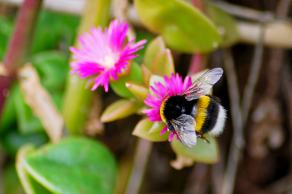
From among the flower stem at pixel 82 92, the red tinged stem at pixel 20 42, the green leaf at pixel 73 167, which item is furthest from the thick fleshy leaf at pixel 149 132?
the red tinged stem at pixel 20 42

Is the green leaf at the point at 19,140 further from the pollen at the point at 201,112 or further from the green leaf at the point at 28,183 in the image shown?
A: the pollen at the point at 201,112

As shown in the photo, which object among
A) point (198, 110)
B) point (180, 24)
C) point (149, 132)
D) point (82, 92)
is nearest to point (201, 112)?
point (198, 110)

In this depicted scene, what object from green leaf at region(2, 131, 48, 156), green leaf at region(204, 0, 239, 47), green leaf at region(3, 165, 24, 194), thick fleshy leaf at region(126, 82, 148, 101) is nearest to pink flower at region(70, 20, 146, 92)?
thick fleshy leaf at region(126, 82, 148, 101)

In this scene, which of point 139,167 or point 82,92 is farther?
point 139,167

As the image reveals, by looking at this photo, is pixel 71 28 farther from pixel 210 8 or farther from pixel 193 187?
pixel 193 187

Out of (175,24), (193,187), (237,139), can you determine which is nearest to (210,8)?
(175,24)

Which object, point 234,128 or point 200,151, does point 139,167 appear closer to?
point 234,128

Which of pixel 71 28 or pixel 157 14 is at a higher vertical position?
pixel 157 14
